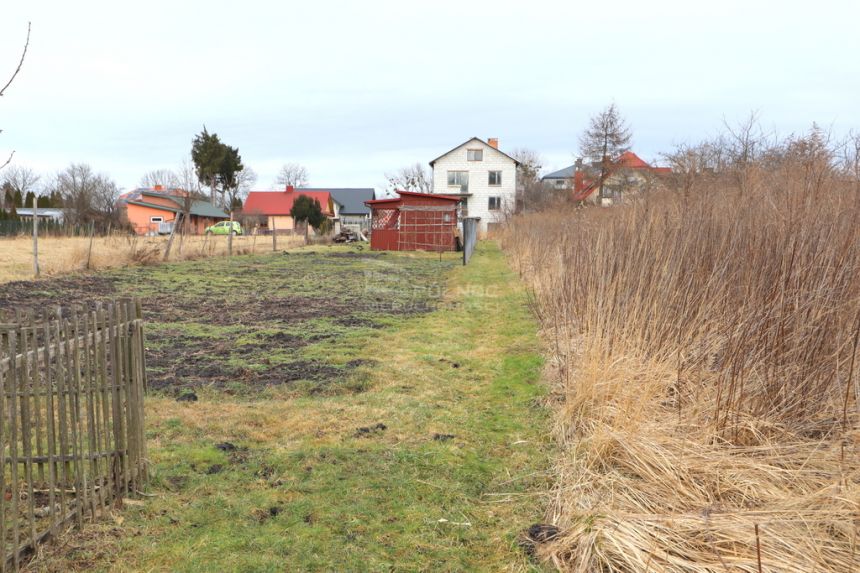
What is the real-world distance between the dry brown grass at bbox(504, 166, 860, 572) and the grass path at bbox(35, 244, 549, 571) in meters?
0.43

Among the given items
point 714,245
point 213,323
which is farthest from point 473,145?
point 714,245

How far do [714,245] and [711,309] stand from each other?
626mm

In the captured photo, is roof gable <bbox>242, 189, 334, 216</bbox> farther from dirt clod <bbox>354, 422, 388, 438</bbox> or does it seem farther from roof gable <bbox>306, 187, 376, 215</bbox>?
dirt clod <bbox>354, 422, 388, 438</bbox>

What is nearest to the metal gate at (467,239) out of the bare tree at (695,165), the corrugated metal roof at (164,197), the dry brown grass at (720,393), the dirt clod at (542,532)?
the bare tree at (695,165)

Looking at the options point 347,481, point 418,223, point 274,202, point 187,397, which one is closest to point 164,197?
point 274,202

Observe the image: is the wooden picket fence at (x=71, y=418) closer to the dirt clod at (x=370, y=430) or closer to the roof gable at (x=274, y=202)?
the dirt clod at (x=370, y=430)

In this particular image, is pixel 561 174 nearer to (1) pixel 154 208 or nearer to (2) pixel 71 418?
(1) pixel 154 208

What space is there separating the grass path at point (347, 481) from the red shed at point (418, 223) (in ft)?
73.8

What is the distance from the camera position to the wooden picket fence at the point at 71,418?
3.00 meters

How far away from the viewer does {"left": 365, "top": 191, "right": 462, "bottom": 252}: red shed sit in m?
29.4

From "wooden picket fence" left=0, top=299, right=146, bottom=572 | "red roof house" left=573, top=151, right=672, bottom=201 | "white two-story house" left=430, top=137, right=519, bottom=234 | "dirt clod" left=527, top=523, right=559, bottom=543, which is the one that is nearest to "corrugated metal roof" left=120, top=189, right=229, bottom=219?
"white two-story house" left=430, top=137, right=519, bottom=234

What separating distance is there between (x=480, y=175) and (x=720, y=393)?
51463 mm

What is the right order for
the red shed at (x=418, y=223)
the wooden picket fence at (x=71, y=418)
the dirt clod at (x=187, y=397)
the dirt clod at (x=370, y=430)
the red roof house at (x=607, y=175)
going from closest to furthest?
the wooden picket fence at (x=71, y=418), the dirt clod at (x=370, y=430), the dirt clod at (x=187, y=397), the red roof house at (x=607, y=175), the red shed at (x=418, y=223)

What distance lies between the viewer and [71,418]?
3.43m
